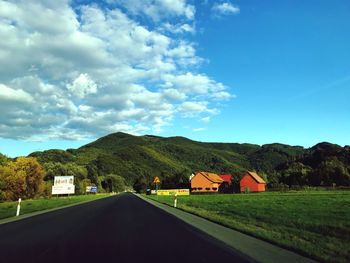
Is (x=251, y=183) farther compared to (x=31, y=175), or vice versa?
(x=251, y=183)

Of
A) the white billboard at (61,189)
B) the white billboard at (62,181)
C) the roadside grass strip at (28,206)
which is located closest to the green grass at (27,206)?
the roadside grass strip at (28,206)

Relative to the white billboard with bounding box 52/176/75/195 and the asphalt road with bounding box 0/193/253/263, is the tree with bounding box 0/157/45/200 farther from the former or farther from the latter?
the asphalt road with bounding box 0/193/253/263

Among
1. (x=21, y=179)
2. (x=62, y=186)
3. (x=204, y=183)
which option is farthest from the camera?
A: (x=204, y=183)

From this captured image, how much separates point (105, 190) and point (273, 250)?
192417mm

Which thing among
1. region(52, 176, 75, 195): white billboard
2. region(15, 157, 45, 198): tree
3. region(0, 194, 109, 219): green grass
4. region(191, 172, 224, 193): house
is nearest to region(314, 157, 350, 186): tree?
region(191, 172, 224, 193): house

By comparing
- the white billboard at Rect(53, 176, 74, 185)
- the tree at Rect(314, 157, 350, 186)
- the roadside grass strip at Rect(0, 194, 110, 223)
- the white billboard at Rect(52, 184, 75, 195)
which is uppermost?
the tree at Rect(314, 157, 350, 186)

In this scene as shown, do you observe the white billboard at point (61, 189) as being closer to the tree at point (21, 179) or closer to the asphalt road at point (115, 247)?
the tree at point (21, 179)

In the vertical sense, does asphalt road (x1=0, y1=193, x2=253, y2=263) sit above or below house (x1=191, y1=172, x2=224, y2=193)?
below

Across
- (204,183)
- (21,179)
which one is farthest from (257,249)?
(204,183)

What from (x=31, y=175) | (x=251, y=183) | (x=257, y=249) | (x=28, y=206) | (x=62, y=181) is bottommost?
(x=257, y=249)

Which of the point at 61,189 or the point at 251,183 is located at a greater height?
the point at 251,183

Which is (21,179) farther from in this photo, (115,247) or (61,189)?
(115,247)

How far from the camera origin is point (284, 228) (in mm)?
16062

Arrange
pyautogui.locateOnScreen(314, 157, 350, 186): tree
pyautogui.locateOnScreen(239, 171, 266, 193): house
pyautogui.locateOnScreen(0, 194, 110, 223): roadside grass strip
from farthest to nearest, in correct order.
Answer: pyautogui.locateOnScreen(239, 171, 266, 193): house → pyautogui.locateOnScreen(314, 157, 350, 186): tree → pyautogui.locateOnScreen(0, 194, 110, 223): roadside grass strip
